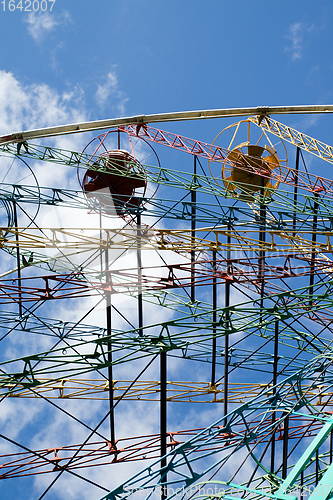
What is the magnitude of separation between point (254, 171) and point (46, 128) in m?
10.5

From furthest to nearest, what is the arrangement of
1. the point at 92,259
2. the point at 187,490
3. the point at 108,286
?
1. the point at 92,259
2. the point at 108,286
3. the point at 187,490

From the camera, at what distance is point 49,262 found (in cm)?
2359

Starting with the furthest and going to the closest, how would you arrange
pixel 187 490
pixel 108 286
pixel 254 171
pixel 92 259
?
pixel 254 171
pixel 92 259
pixel 108 286
pixel 187 490

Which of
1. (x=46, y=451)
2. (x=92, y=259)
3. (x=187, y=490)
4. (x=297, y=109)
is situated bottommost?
(x=187, y=490)

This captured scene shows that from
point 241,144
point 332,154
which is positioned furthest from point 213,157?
point 332,154

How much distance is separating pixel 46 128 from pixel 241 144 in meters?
9.92

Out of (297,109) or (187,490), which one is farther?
(297,109)

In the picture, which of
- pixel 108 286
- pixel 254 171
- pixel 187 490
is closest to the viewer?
pixel 187 490

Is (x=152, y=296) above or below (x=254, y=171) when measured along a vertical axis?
below

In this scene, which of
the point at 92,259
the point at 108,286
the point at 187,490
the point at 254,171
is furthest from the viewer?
the point at 254,171

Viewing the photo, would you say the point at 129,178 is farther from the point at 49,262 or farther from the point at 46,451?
the point at 46,451

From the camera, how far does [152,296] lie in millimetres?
23094

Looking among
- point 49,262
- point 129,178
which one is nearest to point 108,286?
point 49,262

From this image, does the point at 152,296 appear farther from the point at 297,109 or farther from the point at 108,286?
the point at 297,109
